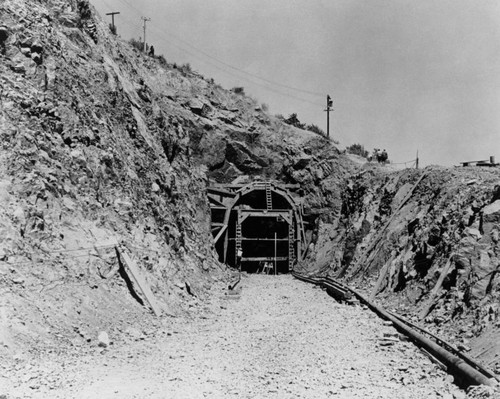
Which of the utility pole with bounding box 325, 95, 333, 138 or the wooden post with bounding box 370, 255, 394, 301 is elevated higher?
the utility pole with bounding box 325, 95, 333, 138

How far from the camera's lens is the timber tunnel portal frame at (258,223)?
26094 mm

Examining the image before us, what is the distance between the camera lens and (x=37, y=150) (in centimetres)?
988

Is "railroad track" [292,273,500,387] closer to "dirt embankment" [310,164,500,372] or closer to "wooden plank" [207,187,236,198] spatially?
"dirt embankment" [310,164,500,372]

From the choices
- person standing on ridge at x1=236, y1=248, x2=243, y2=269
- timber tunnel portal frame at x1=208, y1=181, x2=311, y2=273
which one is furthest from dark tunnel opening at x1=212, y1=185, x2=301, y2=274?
person standing on ridge at x1=236, y1=248, x2=243, y2=269

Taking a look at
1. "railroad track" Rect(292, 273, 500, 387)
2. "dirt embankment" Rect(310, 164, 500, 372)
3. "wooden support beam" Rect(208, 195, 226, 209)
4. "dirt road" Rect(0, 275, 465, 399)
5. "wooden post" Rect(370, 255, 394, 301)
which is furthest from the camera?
"wooden support beam" Rect(208, 195, 226, 209)

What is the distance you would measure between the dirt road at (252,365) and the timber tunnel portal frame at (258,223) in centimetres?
1491

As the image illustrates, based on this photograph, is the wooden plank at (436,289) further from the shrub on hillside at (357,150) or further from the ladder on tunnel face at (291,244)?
the shrub on hillside at (357,150)

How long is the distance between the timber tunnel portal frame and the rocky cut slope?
538cm

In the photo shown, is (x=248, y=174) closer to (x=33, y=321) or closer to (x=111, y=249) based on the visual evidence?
(x=111, y=249)

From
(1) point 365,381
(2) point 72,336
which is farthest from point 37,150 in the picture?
(1) point 365,381

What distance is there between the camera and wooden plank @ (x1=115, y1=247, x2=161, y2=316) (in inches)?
390

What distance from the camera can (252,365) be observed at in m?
7.00

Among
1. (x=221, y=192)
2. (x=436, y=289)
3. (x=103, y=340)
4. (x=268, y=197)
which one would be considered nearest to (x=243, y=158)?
(x=268, y=197)

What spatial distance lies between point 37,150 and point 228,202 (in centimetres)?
1673
